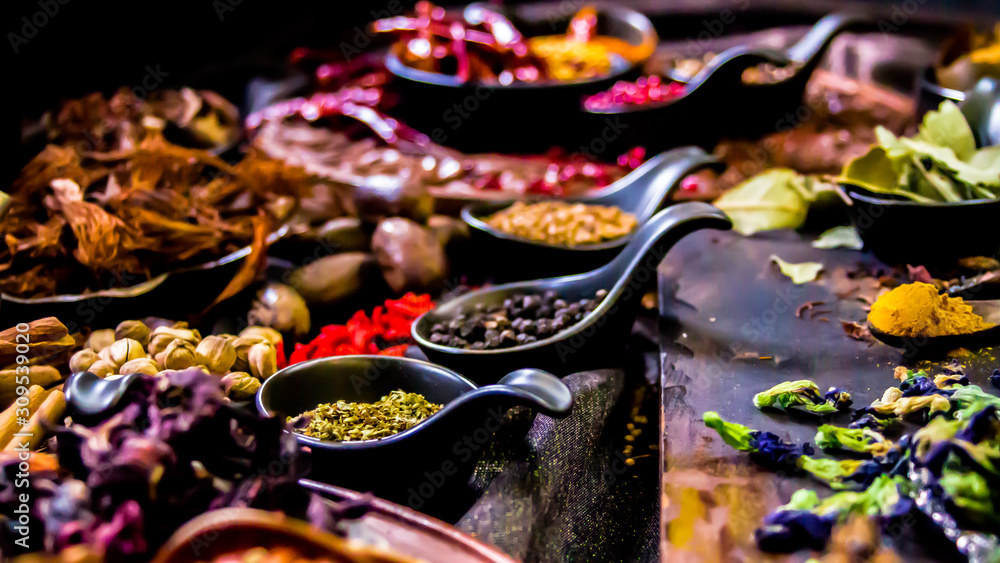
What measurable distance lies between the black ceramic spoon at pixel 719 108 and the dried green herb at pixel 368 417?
162 centimetres

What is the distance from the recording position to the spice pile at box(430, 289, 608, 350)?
153 cm

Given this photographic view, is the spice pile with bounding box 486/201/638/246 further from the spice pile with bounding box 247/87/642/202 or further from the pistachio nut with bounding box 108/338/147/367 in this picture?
the pistachio nut with bounding box 108/338/147/367

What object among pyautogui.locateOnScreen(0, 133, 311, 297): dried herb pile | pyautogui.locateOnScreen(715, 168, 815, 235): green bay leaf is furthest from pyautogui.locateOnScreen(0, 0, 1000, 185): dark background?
pyautogui.locateOnScreen(715, 168, 815, 235): green bay leaf

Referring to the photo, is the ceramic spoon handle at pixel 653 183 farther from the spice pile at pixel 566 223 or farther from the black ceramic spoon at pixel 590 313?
the black ceramic spoon at pixel 590 313

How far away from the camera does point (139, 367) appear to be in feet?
4.51

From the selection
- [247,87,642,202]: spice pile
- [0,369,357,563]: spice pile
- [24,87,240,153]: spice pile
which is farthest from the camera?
[247,87,642,202]: spice pile

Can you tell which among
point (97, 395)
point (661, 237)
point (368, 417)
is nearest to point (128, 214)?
point (97, 395)

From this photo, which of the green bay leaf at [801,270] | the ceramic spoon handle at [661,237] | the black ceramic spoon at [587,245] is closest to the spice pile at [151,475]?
the ceramic spoon handle at [661,237]

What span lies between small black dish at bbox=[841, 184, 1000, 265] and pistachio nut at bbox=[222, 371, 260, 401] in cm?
154

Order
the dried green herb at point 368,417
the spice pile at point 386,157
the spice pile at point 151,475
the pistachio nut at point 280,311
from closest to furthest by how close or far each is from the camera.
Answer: the spice pile at point 151,475 < the dried green herb at point 368,417 < the pistachio nut at point 280,311 < the spice pile at point 386,157

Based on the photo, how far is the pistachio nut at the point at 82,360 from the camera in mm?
1423

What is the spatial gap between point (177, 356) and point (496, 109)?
1564 millimetres

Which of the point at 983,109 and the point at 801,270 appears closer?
the point at 801,270

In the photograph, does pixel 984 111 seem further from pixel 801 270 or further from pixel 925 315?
pixel 925 315
